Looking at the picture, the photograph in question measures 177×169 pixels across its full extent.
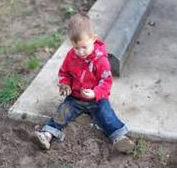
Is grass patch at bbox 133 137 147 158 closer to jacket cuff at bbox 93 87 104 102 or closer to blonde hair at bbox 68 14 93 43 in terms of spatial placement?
jacket cuff at bbox 93 87 104 102

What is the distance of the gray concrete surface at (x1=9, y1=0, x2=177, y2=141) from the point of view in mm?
3994

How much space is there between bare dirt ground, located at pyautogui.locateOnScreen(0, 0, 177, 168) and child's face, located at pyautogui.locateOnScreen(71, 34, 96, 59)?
57cm

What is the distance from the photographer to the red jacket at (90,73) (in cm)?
376

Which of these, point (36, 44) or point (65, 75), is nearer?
point (65, 75)

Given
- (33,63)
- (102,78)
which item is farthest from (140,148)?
(33,63)

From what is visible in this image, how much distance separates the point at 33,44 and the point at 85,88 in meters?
1.42

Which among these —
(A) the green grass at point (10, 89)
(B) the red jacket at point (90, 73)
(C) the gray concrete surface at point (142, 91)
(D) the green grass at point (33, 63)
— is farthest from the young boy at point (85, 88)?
(D) the green grass at point (33, 63)

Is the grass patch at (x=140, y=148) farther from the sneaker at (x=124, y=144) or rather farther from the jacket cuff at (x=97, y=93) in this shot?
the jacket cuff at (x=97, y=93)

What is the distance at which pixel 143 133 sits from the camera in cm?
388

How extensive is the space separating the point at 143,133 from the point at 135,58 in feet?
3.57

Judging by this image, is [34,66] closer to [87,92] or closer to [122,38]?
[122,38]

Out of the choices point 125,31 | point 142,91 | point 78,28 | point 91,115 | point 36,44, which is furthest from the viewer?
point 36,44

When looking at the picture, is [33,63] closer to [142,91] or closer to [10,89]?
[10,89]

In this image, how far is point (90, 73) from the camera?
12.5 feet
